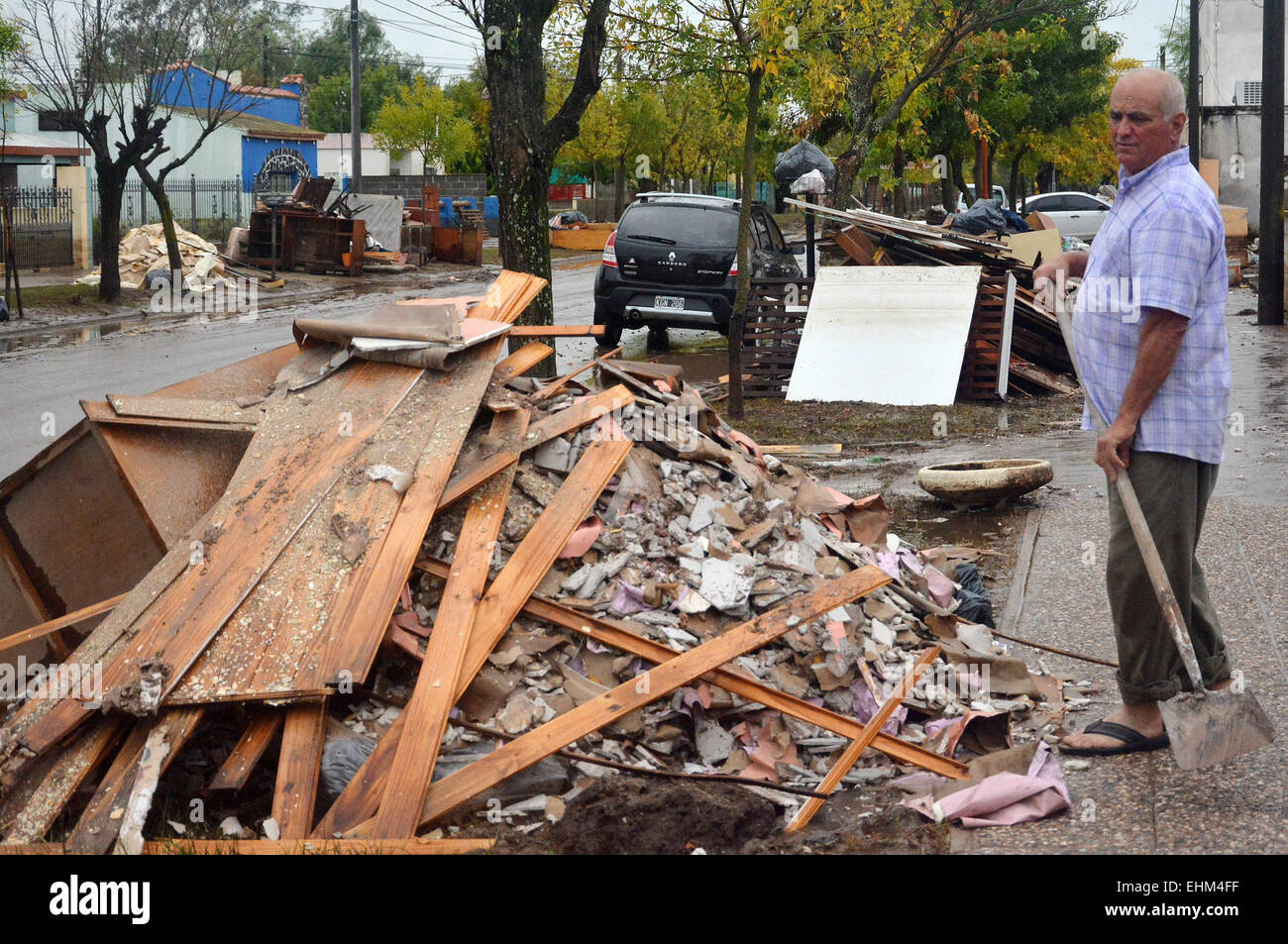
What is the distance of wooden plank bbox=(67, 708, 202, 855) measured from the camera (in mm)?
3762

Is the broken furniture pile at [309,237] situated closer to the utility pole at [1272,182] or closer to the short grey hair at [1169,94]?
the utility pole at [1272,182]

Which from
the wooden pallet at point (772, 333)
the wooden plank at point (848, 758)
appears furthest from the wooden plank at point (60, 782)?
the wooden pallet at point (772, 333)

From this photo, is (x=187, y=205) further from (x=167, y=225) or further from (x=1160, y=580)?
(x=1160, y=580)

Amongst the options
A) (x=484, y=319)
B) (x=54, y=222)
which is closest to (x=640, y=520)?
(x=484, y=319)

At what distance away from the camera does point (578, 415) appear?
5.89 metres

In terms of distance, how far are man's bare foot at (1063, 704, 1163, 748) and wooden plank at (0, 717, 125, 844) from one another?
3.19m

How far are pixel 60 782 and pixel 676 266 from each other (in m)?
12.1

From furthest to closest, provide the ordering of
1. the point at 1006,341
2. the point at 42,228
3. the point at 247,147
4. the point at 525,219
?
the point at 247,147 → the point at 42,228 → the point at 1006,341 → the point at 525,219

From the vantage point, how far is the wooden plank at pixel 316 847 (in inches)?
145

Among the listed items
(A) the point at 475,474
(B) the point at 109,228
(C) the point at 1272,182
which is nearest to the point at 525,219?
(A) the point at 475,474

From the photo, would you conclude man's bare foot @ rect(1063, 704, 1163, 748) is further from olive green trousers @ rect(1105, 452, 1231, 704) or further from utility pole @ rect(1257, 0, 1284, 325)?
utility pole @ rect(1257, 0, 1284, 325)

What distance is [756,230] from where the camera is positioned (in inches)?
626

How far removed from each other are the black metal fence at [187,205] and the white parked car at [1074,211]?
2298cm

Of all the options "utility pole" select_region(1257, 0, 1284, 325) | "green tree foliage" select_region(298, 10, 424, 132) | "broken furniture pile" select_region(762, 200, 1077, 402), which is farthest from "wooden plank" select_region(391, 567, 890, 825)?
"green tree foliage" select_region(298, 10, 424, 132)
